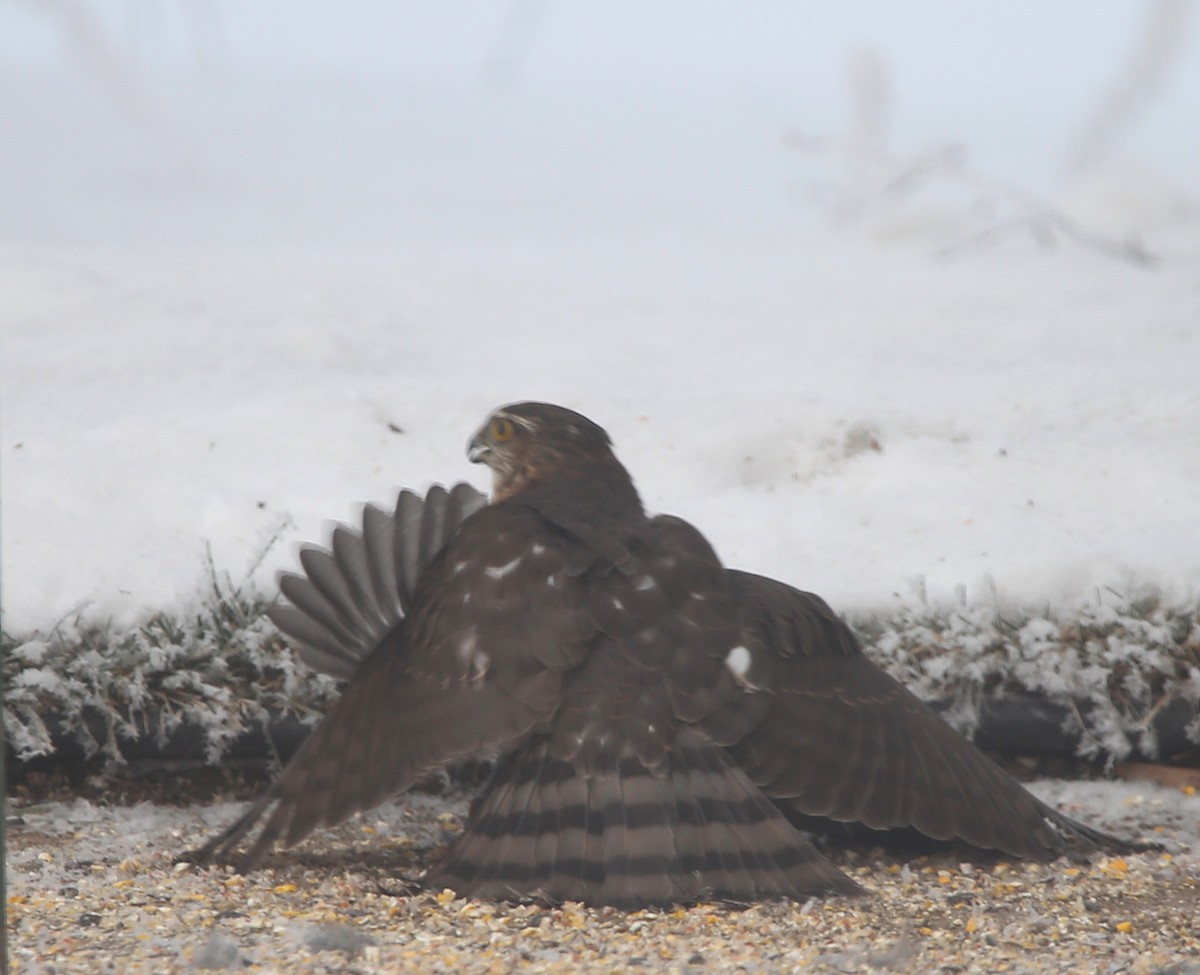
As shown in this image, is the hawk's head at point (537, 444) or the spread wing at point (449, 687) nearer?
the spread wing at point (449, 687)

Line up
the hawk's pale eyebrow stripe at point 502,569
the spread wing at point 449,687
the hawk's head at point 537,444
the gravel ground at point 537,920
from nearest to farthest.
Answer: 1. the gravel ground at point 537,920
2. the spread wing at point 449,687
3. the hawk's pale eyebrow stripe at point 502,569
4. the hawk's head at point 537,444

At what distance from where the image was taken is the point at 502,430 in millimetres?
3740

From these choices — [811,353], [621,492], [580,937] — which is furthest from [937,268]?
[580,937]

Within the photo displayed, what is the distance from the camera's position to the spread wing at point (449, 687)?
9.51ft

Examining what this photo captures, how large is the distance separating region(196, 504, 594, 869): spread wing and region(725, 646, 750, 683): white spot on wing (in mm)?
333

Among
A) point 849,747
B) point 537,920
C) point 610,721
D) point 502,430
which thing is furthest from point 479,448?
point 537,920

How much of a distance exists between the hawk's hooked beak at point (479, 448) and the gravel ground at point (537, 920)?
106 cm

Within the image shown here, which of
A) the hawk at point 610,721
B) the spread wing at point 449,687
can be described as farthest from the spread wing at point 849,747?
the spread wing at point 449,687

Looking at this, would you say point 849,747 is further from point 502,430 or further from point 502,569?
point 502,430

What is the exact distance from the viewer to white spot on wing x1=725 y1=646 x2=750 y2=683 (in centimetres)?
306

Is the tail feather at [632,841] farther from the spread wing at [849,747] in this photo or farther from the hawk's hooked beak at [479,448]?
the hawk's hooked beak at [479,448]

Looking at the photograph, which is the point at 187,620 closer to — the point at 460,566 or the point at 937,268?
the point at 460,566

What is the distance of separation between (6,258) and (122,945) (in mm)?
4846

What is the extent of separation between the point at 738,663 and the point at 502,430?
103 centimetres
